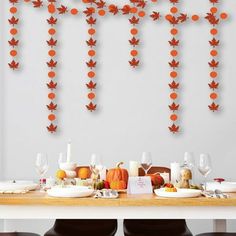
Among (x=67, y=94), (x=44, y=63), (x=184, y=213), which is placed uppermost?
(x=44, y=63)

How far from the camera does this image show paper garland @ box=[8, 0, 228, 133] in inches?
144

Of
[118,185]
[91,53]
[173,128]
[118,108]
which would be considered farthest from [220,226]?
[91,53]

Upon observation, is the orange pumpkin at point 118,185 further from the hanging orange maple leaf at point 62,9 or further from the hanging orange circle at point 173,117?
the hanging orange maple leaf at point 62,9

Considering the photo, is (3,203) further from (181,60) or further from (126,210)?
(181,60)

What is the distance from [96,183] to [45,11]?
73.5 inches

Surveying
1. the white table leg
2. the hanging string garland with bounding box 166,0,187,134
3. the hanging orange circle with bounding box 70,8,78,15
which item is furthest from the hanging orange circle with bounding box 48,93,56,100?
the white table leg

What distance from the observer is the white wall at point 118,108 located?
3.68 m

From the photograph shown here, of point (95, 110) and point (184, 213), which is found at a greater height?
point (95, 110)

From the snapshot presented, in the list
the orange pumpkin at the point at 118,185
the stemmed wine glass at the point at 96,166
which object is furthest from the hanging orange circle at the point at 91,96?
the orange pumpkin at the point at 118,185

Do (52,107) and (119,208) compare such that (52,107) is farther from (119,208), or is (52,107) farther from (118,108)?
(119,208)

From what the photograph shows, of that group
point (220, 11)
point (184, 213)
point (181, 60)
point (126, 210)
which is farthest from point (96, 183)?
point (220, 11)

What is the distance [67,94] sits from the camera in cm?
369

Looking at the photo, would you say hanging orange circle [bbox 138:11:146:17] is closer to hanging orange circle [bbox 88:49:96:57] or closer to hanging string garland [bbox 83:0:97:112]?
hanging string garland [bbox 83:0:97:112]

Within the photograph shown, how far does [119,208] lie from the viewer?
1960 millimetres
